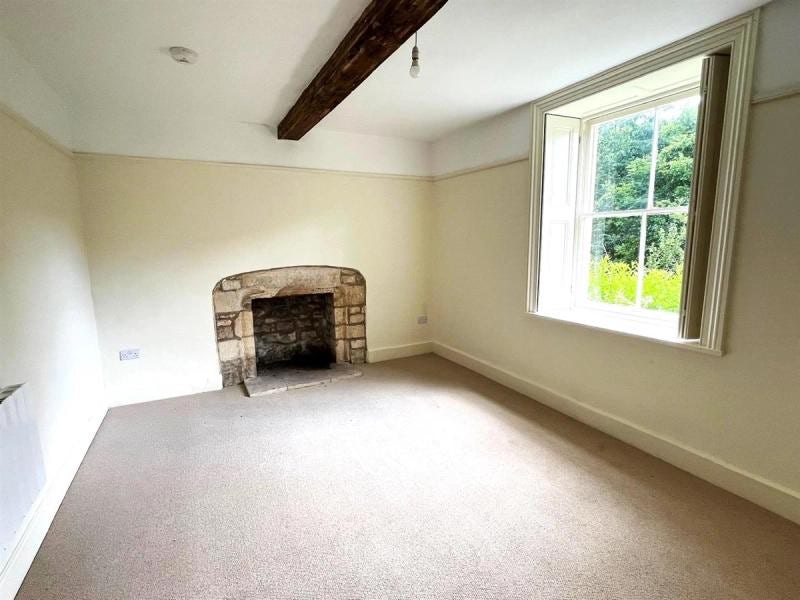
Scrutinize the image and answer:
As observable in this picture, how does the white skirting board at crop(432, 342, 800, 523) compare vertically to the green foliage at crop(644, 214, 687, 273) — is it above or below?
below

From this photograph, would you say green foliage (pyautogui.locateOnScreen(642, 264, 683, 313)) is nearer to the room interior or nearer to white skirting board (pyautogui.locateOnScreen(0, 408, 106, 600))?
the room interior

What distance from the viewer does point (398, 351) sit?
15.1 ft

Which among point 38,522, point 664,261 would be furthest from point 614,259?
point 38,522

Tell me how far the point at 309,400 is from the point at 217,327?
1.15m

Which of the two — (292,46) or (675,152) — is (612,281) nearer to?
(675,152)

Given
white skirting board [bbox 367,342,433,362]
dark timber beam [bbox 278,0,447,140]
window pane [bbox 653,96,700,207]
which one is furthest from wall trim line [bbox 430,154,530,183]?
white skirting board [bbox 367,342,433,362]

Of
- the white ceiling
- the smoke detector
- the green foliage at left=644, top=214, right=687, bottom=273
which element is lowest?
the green foliage at left=644, top=214, right=687, bottom=273

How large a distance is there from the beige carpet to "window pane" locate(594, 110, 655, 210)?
68.7 inches

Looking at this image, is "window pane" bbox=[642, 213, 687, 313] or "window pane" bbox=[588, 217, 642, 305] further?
"window pane" bbox=[588, 217, 642, 305]

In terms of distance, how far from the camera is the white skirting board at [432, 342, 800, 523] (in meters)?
1.96

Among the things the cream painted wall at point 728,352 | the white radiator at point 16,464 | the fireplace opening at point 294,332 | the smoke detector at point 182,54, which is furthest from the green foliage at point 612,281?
the white radiator at point 16,464

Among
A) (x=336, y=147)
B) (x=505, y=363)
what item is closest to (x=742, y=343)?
(x=505, y=363)

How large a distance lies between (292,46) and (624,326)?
2.75 m

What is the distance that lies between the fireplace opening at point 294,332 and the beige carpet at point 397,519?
139 cm
